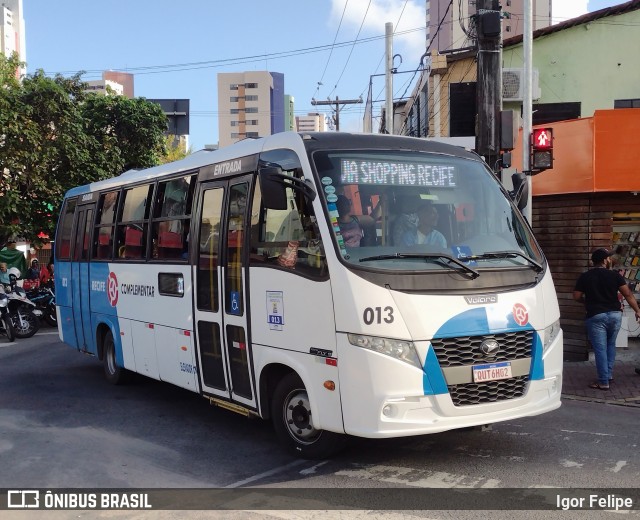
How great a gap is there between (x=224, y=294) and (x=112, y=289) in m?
3.30

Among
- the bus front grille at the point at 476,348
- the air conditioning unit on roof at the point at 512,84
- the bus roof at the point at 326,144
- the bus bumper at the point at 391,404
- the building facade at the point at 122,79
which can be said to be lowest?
the bus bumper at the point at 391,404

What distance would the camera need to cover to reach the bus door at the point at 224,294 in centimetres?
647

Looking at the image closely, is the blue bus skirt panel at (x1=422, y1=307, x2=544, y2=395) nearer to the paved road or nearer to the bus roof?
the paved road

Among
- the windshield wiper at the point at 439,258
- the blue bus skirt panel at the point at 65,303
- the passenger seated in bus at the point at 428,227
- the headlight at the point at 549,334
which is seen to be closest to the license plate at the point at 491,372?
the headlight at the point at 549,334

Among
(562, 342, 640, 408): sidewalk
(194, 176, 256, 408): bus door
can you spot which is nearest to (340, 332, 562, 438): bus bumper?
(194, 176, 256, 408): bus door

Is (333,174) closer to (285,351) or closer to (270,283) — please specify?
(270,283)

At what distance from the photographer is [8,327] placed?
48.0 feet

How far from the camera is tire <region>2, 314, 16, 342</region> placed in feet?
47.9

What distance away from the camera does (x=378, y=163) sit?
19.4 ft

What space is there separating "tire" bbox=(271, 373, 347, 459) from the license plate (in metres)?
1.29

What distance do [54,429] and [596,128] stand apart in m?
8.87

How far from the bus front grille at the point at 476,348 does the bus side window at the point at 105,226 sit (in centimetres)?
577

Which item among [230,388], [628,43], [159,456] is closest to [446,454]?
[230,388]

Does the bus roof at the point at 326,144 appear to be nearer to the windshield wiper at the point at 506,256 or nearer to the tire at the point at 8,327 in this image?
the windshield wiper at the point at 506,256
